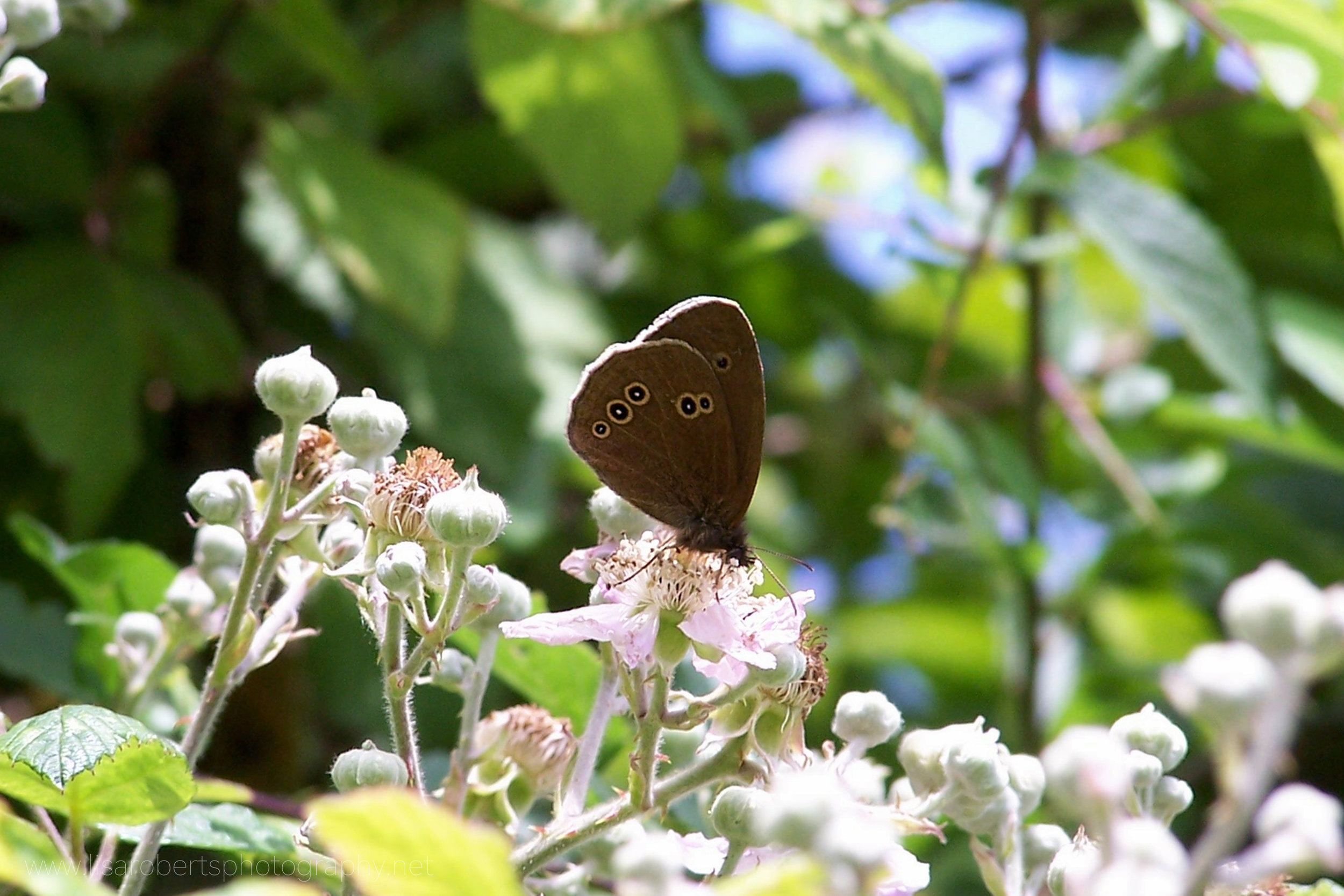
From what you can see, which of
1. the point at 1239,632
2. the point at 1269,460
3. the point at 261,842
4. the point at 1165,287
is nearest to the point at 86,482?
the point at 261,842

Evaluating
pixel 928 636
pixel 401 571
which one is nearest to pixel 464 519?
pixel 401 571

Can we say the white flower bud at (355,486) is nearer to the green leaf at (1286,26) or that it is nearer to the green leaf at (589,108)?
the green leaf at (589,108)

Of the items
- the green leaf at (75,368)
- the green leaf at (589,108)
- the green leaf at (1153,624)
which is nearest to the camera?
the green leaf at (75,368)

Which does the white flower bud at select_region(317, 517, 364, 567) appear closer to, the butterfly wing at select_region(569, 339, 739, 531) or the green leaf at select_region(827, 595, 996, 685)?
the butterfly wing at select_region(569, 339, 739, 531)

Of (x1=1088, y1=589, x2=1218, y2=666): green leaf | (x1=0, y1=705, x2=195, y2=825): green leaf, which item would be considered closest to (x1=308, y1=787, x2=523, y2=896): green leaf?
(x1=0, y1=705, x2=195, y2=825): green leaf

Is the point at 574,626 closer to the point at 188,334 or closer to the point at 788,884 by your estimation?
the point at 788,884

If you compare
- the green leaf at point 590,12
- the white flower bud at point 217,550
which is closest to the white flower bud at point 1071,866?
the white flower bud at point 217,550
